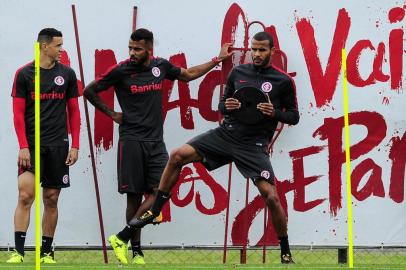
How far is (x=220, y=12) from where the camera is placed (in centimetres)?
1234

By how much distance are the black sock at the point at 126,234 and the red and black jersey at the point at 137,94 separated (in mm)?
989

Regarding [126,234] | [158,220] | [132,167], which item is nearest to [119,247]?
[126,234]

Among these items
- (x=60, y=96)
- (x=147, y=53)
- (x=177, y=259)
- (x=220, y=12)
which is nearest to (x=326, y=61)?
(x=220, y=12)

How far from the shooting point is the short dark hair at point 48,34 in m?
11.5

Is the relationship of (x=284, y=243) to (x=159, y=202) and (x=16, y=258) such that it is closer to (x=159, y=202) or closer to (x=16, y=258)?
(x=159, y=202)

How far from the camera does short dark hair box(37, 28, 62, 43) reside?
37.6ft

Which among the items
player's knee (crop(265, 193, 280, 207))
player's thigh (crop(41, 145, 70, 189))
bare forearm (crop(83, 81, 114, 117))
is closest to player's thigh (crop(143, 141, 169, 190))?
bare forearm (crop(83, 81, 114, 117))

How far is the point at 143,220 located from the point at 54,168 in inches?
46.5

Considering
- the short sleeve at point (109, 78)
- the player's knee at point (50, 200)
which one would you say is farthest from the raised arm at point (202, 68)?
the player's knee at point (50, 200)

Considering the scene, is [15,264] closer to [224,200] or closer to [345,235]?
[224,200]

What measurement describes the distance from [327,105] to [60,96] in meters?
2.90

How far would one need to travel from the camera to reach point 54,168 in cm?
1151

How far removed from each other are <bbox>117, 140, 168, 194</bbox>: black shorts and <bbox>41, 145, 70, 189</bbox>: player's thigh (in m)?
0.60

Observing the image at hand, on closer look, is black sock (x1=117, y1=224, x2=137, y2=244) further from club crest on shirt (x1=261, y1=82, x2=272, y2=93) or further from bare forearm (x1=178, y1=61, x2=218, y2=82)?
club crest on shirt (x1=261, y1=82, x2=272, y2=93)
